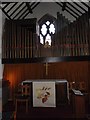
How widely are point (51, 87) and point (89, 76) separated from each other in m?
2.64

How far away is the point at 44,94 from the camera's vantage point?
7574mm

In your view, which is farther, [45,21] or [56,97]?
→ [45,21]

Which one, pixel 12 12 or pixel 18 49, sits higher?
pixel 12 12

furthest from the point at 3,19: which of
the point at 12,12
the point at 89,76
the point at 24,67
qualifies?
the point at 89,76

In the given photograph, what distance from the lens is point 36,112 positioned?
6852 millimetres

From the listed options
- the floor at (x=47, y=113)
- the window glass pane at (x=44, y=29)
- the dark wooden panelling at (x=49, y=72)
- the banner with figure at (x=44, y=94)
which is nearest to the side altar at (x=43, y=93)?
the banner with figure at (x=44, y=94)

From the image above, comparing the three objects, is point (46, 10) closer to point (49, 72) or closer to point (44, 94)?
point (49, 72)

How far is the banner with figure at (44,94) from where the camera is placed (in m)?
7.56

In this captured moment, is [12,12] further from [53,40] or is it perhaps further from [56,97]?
[56,97]

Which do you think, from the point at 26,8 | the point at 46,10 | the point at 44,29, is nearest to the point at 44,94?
the point at 44,29

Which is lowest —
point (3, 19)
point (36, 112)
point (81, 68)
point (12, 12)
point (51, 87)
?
point (36, 112)

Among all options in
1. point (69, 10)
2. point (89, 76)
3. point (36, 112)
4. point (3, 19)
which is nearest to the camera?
point (36, 112)

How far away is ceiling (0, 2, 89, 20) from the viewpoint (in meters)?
8.63

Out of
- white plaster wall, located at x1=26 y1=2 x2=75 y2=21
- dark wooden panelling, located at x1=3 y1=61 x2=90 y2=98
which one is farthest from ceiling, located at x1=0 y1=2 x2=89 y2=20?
dark wooden panelling, located at x1=3 y1=61 x2=90 y2=98
